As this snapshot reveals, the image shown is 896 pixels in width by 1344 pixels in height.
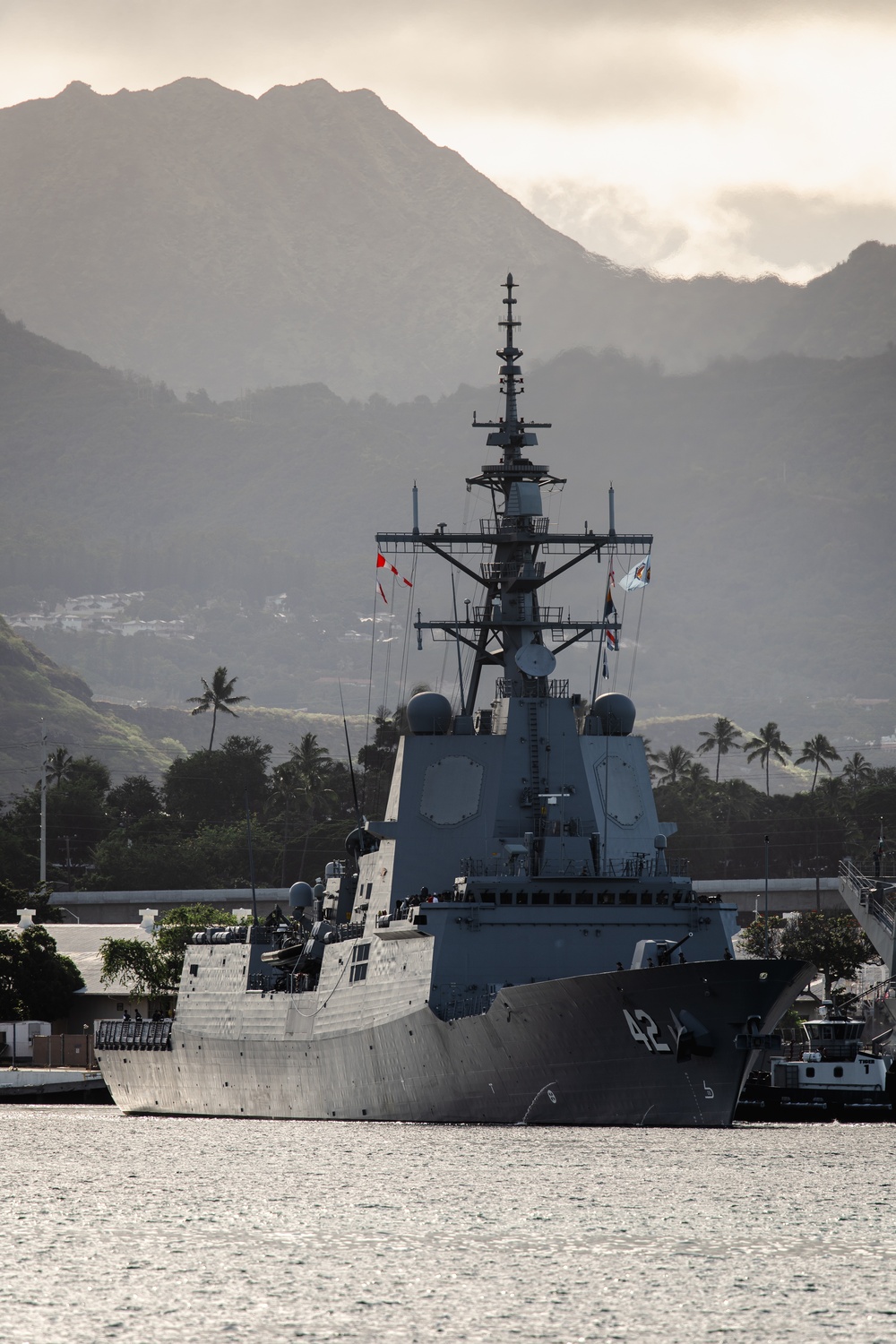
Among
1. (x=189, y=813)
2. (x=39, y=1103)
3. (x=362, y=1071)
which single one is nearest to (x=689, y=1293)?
(x=362, y=1071)

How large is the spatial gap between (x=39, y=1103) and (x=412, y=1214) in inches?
1427

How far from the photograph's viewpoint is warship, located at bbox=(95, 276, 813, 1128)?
A: 30.7 m

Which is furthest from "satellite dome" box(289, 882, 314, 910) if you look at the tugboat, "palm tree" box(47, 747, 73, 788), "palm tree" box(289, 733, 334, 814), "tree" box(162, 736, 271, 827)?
"palm tree" box(47, 747, 73, 788)

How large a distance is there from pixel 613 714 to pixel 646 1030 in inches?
385

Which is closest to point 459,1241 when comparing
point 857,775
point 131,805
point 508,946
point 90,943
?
point 508,946

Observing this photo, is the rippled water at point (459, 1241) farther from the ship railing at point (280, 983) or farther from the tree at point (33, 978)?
the tree at point (33, 978)

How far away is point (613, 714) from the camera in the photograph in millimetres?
38594

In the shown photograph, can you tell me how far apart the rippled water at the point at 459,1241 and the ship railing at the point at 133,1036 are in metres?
14.3

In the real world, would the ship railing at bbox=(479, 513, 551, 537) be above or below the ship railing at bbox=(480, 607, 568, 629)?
above

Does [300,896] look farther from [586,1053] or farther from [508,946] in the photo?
[586,1053]

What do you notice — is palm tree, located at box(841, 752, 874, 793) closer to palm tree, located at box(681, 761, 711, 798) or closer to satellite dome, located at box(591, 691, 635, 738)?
palm tree, located at box(681, 761, 711, 798)

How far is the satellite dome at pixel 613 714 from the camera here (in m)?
38.5

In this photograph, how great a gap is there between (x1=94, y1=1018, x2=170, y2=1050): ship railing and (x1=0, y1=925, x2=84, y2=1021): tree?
57.3ft

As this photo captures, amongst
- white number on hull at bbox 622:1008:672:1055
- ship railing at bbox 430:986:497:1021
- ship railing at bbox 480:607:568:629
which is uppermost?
ship railing at bbox 480:607:568:629
